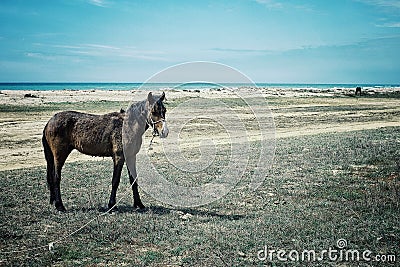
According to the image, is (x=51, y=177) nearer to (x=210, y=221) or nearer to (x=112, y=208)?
(x=112, y=208)

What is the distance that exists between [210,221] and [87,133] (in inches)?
129

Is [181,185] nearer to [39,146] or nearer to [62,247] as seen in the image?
[62,247]

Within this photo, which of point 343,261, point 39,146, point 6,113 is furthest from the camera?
point 6,113

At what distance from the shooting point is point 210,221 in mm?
7691

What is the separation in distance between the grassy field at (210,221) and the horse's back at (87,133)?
139 centimetres

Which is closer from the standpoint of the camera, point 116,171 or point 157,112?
point 157,112

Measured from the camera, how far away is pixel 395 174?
11.0 m

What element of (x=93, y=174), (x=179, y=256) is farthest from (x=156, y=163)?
(x=179, y=256)

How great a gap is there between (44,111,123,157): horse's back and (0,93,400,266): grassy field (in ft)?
4.55

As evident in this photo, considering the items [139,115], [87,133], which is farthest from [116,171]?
[139,115]

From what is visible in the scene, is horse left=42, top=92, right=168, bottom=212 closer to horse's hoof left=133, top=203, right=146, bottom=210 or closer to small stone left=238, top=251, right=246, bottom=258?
horse's hoof left=133, top=203, right=146, bottom=210

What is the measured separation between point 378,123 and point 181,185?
21.3 m

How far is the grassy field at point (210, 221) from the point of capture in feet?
19.8

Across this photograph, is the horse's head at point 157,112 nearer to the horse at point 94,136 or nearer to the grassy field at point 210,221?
the horse at point 94,136
